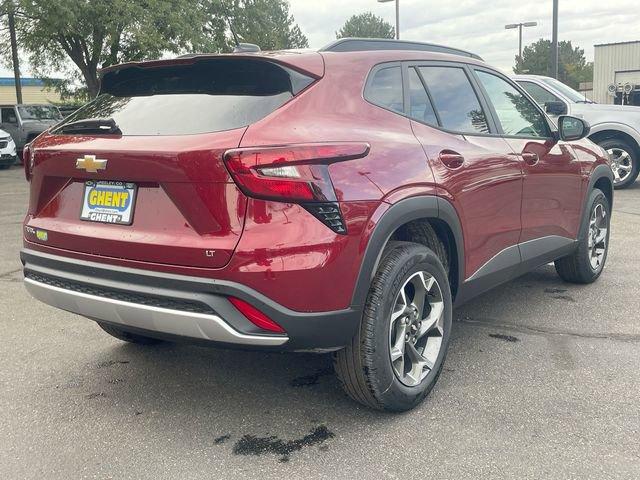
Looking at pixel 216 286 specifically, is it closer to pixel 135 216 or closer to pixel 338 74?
pixel 135 216

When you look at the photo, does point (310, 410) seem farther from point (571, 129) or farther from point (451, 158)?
point (571, 129)

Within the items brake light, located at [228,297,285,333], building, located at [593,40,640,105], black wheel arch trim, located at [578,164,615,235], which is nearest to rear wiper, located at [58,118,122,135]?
brake light, located at [228,297,285,333]

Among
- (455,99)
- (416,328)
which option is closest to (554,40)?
(455,99)

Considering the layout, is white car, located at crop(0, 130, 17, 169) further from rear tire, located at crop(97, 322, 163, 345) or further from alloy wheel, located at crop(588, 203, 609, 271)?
alloy wheel, located at crop(588, 203, 609, 271)

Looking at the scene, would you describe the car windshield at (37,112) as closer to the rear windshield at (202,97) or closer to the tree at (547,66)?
the rear windshield at (202,97)

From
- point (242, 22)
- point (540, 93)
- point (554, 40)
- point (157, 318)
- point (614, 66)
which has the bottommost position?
point (157, 318)

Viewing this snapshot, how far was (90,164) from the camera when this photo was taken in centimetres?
287

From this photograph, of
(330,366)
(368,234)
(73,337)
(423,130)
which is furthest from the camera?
(73,337)

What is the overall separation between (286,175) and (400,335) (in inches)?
38.2

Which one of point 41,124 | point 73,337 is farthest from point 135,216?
point 41,124

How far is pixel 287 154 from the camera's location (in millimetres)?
2557

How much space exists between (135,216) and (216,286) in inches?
20.0

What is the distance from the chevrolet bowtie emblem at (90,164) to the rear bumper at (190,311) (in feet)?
1.33

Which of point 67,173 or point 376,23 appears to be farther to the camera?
point 376,23
